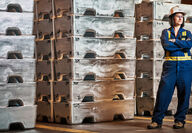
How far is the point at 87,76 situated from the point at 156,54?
5.81ft

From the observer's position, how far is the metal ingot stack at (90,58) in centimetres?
817

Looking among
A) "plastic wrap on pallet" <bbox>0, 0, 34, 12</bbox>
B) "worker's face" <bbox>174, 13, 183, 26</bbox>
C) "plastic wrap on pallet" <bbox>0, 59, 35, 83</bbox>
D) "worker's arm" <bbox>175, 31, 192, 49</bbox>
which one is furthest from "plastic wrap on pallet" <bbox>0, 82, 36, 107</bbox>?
"worker's face" <bbox>174, 13, 183, 26</bbox>

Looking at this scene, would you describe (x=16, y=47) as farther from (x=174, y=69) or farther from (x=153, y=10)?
(x=153, y=10)

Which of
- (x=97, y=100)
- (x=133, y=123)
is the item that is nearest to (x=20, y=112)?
(x=97, y=100)

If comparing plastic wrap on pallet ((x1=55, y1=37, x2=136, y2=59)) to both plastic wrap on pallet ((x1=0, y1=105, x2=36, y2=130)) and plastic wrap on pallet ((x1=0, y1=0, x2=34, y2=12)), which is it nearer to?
plastic wrap on pallet ((x1=0, y1=0, x2=34, y2=12))

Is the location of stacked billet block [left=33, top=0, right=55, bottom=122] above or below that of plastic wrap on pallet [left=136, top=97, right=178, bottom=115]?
above

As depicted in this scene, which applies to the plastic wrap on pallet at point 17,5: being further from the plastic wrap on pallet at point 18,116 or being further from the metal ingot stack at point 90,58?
the plastic wrap on pallet at point 18,116

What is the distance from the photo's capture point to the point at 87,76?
834cm

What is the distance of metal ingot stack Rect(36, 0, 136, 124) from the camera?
8172 millimetres

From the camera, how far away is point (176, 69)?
742cm

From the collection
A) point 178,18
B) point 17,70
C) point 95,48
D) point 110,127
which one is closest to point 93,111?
point 110,127

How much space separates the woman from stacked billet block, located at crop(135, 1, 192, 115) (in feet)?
5.80

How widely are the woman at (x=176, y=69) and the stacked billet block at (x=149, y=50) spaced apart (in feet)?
5.80

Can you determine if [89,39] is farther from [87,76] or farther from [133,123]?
[133,123]
